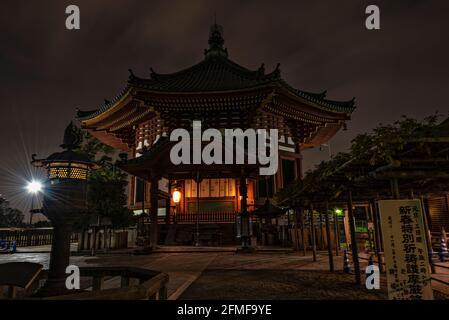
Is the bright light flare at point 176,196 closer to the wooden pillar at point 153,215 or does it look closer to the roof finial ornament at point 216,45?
the wooden pillar at point 153,215

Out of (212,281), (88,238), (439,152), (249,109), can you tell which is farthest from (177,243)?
(439,152)

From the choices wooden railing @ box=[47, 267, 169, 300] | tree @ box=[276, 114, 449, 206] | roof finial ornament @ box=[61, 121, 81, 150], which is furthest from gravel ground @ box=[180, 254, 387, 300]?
roof finial ornament @ box=[61, 121, 81, 150]

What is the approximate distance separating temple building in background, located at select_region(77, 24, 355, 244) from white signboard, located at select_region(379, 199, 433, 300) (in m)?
10.4

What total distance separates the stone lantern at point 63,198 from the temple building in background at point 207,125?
9.82 m

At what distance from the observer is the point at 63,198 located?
4750 millimetres

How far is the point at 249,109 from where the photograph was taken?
19.0 m

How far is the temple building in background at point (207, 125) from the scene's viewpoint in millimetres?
16547

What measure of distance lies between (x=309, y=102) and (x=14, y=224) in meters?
58.6

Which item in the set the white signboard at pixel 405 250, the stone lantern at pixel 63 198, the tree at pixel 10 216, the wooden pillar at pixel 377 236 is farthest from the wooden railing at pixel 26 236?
the tree at pixel 10 216

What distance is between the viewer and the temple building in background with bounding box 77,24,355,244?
1655cm

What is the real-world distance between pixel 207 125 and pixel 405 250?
15.7 m

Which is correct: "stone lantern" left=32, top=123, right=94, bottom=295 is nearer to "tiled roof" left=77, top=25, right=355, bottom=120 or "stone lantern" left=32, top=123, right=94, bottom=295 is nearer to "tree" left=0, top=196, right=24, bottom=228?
"tiled roof" left=77, top=25, right=355, bottom=120

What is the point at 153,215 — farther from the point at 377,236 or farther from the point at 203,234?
the point at 377,236
